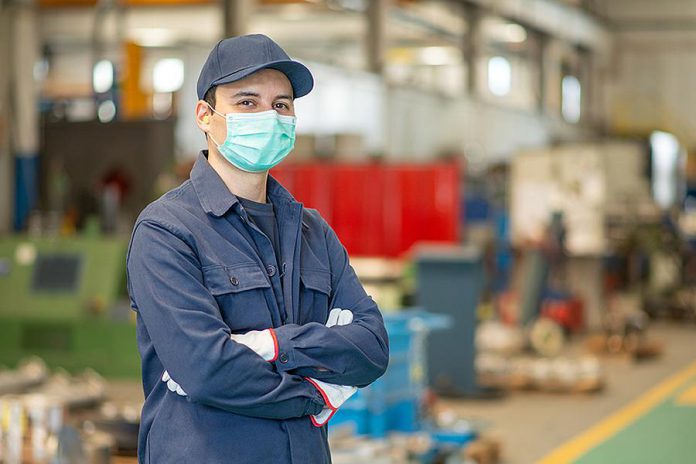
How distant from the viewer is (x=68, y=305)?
9.30m

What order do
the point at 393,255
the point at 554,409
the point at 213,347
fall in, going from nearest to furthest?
the point at 213,347
the point at 554,409
the point at 393,255

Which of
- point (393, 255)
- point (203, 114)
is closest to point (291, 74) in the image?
point (203, 114)

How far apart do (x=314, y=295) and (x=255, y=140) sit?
38 cm

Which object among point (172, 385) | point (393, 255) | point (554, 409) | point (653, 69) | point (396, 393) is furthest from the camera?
point (653, 69)

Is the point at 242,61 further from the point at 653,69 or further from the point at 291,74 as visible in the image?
the point at 653,69

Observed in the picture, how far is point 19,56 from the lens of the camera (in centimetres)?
1066

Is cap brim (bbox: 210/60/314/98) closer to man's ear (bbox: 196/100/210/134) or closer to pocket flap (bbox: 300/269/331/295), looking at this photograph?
man's ear (bbox: 196/100/210/134)

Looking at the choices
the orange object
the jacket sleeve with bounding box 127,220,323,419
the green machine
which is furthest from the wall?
the jacket sleeve with bounding box 127,220,323,419

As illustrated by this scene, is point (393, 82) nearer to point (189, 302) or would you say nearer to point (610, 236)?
point (610, 236)

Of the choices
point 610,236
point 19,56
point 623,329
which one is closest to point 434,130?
point 610,236

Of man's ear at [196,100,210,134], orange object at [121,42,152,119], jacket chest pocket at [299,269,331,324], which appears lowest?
jacket chest pocket at [299,269,331,324]

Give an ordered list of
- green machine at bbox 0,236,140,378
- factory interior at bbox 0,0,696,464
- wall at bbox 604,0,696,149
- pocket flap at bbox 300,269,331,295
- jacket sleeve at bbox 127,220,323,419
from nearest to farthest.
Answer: jacket sleeve at bbox 127,220,323,419 → pocket flap at bbox 300,269,331,295 → factory interior at bbox 0,0,696,464 → green machine at bbox 0,236,140,378 → wall at bbox 604,0,696,149

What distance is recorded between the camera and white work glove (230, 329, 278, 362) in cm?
235

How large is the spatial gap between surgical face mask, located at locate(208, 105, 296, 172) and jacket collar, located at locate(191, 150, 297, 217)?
0.06 meters
